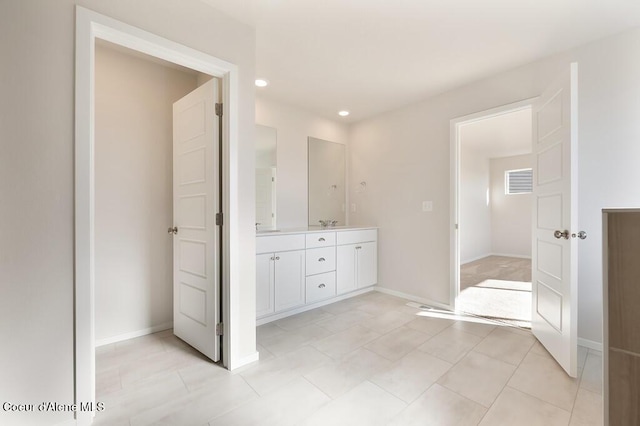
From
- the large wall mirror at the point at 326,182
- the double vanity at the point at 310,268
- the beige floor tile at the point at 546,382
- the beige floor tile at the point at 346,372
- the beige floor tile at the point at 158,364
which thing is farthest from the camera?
the large wall mirror at the point at 326,182

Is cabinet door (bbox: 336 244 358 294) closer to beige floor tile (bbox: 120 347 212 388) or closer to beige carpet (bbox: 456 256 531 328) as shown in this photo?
beige carpet (bbox: 456 256 531 328)

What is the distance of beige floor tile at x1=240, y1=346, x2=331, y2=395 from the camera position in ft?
5.86

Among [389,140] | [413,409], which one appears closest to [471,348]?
[413,409]

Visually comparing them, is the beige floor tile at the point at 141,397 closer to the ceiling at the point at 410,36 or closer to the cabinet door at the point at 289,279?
the cabinet door at the point at 289,279

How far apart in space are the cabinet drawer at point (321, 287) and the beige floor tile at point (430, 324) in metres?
0.98

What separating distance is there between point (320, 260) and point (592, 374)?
2.36 metres

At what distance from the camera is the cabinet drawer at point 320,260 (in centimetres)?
315

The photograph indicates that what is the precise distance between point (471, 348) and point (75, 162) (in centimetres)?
296

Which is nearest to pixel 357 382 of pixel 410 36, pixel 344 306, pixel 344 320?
pixel 344 320

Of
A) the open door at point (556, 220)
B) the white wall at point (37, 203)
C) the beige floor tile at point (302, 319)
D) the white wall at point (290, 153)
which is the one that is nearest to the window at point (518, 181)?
the open door at point (556, 220)

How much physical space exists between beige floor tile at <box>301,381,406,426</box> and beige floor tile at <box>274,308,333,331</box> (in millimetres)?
1128

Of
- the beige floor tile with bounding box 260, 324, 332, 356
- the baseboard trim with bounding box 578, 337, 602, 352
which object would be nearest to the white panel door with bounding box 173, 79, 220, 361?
the beige floor tile with bounding box 260, 324, 332, 356

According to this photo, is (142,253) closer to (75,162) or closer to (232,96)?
(75,162)

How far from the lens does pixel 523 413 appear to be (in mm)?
1516
